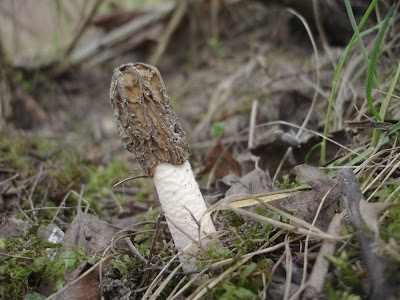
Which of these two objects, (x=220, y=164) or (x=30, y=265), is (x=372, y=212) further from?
(x=30, y=265)

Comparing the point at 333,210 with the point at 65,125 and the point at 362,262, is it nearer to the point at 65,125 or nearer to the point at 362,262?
the point at 362,262

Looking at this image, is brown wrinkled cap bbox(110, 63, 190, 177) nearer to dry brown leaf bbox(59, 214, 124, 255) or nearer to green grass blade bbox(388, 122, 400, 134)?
dry brown leaf bbox(59, 214, 124, 255)

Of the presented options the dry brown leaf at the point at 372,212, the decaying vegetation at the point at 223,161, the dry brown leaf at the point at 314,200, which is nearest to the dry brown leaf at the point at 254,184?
the decaying vegetation at the point at 223,161

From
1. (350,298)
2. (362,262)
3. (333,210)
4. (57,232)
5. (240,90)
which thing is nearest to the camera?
(350,298)

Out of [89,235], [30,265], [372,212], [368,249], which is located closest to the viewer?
[368,249]

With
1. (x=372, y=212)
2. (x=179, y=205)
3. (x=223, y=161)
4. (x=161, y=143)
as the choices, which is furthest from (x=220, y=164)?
(x=372, y=212)

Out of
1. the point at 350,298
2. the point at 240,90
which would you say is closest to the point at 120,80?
the point at 350,298

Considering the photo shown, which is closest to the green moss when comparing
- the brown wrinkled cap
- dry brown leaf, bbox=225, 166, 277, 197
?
the brown wrinkled cap

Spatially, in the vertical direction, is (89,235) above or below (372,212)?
below

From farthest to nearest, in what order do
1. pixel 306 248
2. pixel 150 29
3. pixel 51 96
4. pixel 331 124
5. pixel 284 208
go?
pixel 150 29, pixel 51 96, pixel 331 124, pixel 284 208, pixel 306 248
